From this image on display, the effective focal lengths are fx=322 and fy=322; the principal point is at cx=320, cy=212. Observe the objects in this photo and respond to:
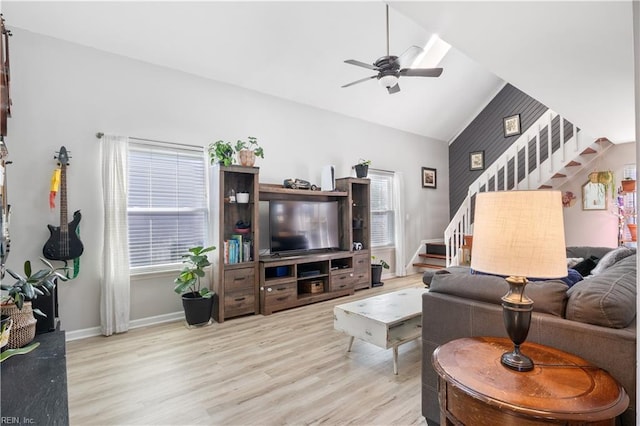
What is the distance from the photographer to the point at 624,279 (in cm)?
150

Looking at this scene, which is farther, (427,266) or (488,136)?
(488,136)

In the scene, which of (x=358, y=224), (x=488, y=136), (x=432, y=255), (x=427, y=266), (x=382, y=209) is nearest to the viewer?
(x=358, y=224)

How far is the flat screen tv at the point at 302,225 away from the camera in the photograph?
436 cm

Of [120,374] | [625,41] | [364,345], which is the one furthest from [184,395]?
[625,41]

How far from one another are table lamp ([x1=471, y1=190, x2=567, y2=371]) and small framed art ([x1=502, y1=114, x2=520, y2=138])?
6.56 metres

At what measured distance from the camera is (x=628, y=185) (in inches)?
199

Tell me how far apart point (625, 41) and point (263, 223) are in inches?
153

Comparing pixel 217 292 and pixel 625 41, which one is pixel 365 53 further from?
pixel 217 292

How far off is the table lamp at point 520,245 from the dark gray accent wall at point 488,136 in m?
5.75

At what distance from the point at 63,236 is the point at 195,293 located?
4.60ft

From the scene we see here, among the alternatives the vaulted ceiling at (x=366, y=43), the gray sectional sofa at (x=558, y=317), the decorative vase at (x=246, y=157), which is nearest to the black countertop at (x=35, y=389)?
the gray sectional sofa at (x=558, y=317)

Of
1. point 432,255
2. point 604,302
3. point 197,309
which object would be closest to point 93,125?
point 197,309

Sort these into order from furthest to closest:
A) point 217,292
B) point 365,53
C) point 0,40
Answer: point 365,53
point 217,292
point 0,40

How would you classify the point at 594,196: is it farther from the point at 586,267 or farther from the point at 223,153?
the point at 223,153
